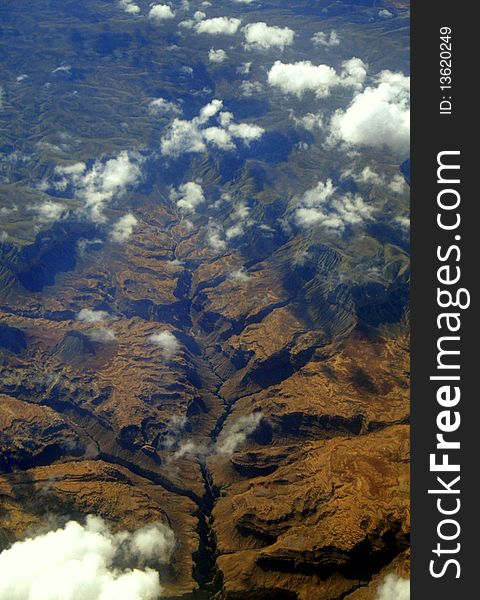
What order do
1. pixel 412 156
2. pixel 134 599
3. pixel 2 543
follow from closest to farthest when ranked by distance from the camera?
pixel 412 156 → pixel 134 599 → pixel 2 543

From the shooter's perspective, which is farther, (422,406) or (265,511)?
(265,511)

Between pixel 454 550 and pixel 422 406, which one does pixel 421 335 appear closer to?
pixel 422 406

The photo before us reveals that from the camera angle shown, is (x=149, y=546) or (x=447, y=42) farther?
(x=149, y=546)

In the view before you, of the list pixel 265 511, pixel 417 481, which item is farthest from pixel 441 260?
pixel 265 511

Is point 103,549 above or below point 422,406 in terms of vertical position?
above

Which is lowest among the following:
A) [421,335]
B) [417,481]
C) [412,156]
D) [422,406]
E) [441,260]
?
[417,481]

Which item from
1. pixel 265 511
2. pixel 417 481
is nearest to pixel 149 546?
pixel 265 511

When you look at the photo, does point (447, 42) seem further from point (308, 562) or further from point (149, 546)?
point (149, 546)

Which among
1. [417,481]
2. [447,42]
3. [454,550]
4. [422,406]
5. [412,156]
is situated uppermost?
[447,42]

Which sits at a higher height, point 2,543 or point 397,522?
point 397,522

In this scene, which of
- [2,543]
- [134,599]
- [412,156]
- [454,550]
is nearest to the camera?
[454,550]
